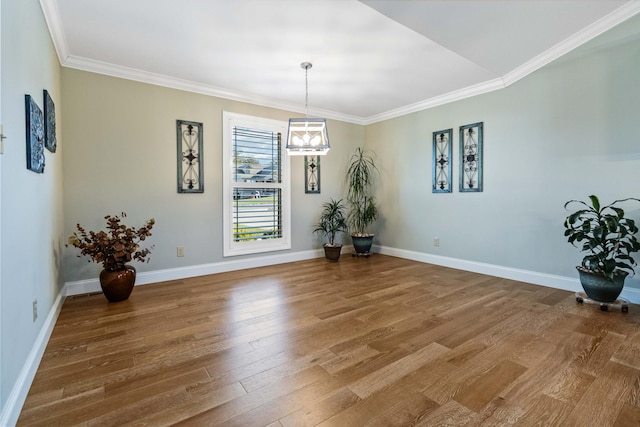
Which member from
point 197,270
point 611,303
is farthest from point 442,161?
point 197,270

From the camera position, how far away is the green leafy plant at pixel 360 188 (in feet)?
18.6

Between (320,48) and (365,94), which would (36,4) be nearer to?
(320,48)

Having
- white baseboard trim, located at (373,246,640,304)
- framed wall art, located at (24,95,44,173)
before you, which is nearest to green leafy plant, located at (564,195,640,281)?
white baseboard trim, located at (373,246,640,304)

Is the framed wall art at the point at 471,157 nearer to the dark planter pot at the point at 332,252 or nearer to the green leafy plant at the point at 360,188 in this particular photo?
the green leafy plant at the point at 360,188

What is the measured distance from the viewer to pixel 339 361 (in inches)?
78.7

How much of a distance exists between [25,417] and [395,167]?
5126mm

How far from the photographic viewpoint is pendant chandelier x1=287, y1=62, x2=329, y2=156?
139 inches

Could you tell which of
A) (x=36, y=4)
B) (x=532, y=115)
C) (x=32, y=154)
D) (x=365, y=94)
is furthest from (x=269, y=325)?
(x=532, y=115)

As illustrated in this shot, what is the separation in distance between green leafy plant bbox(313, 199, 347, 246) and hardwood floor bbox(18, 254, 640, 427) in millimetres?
2009

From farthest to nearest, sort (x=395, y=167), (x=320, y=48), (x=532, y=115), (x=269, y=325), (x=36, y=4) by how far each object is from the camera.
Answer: (x=395, y=167) → (x=532, y=115) → (x=320, y=48) → (x=269, y=325) → (x=36, y=4)

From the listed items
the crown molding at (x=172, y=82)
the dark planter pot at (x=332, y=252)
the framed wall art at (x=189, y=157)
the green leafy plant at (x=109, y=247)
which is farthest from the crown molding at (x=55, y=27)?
the dark planter pot at (x=332, y=252)

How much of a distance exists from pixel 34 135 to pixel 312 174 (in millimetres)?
3737

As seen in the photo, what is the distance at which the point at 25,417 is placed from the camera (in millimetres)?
1482

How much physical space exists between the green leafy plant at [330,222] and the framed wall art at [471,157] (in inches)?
79.7
